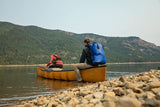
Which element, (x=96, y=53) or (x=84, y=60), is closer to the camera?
(x=96, y=53)

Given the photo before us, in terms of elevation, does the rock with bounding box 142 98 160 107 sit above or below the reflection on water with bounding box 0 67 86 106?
above

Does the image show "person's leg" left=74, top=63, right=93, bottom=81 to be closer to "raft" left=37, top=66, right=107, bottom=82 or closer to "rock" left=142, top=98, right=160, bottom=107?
"raft" left=37, top=66, right=107, bottom=82

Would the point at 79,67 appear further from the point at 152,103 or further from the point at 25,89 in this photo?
the point at 152,103

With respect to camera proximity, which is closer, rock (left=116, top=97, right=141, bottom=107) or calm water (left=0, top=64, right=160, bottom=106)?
rock (left=116, top=97, right=141, bottom=107)

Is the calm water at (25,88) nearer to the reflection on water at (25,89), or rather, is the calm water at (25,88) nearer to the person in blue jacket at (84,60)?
the reflection on water at (25,89)

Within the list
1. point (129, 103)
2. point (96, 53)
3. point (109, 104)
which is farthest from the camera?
Result: point (96, 53)

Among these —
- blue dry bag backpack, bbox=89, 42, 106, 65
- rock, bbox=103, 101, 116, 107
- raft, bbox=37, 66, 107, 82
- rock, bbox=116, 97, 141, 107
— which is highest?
blue dry bag backpack, bbox=89, 42, 106, 65

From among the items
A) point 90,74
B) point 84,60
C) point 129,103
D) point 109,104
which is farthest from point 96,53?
point 129,103

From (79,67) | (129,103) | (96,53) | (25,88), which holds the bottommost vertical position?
(25,88)

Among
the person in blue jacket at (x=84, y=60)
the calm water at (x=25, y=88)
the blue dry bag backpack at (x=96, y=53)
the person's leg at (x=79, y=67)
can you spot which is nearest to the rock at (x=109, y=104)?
the calm water at (x=25, y=88)

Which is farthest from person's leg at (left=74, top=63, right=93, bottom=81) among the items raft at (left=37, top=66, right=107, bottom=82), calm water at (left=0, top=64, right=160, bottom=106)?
calm water at (left=0, top=64, right=160, bottom=106)

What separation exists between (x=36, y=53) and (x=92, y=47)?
352ft

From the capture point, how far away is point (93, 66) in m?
9.71

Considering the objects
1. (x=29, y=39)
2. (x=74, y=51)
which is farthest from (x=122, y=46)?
(x=29, y=39)
